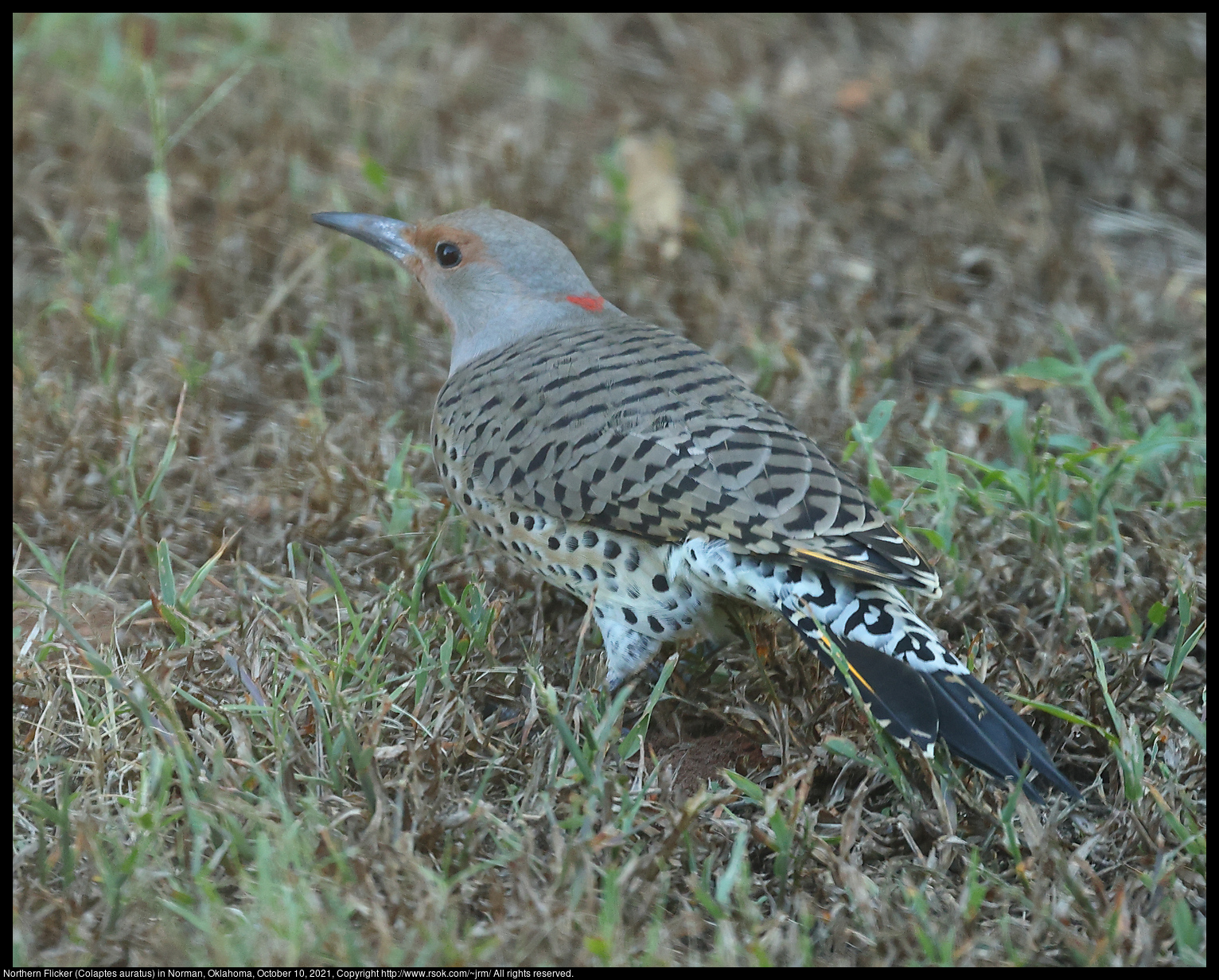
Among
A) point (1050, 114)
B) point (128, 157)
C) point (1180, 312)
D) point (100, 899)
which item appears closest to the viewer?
point (100, 899)

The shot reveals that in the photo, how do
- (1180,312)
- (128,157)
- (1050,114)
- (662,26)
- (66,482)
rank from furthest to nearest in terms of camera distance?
(662,26) → (1050,114) → (128,157) → (1180,312) → (66,482)

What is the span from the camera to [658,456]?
329cm

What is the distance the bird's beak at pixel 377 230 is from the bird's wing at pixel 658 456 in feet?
2.51

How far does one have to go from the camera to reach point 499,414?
12.0ft

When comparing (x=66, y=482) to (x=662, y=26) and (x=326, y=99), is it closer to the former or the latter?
(x=326, y=99)

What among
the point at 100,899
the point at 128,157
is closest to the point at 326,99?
the point at 128,157

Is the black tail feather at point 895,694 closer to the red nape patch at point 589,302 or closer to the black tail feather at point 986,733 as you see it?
the black tail feather at point 986,733

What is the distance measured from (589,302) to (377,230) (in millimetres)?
826

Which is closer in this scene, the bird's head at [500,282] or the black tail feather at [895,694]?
the black tail feather at [895,694]

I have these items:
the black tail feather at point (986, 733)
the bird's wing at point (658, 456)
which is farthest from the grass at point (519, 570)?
the bird's wing at point (658, 456)

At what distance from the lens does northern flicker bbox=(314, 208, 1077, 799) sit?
304 cm

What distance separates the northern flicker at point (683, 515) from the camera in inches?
120

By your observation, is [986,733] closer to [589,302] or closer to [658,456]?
[658,456]

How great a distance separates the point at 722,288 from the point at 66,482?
2.65 m
